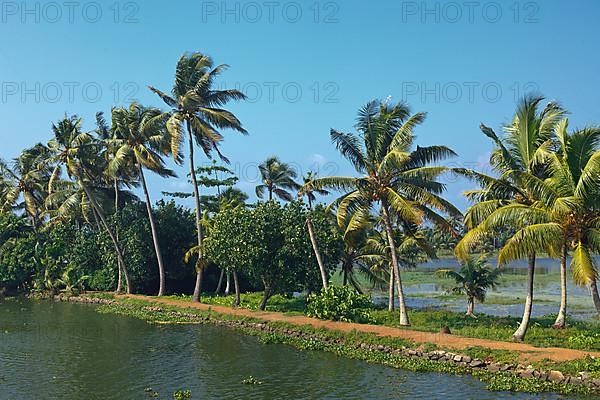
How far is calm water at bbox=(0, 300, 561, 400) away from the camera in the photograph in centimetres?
1692

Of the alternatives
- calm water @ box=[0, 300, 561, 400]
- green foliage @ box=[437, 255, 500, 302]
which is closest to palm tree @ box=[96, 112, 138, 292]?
calm water @ box=[0, 300, 561, 400]

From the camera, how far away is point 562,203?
17.7 metres

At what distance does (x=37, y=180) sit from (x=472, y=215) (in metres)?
42.1

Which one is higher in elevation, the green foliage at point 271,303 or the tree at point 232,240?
the tree at point 232,240

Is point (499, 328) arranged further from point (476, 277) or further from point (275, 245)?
point (275, 245)

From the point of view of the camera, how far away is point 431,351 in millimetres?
20406

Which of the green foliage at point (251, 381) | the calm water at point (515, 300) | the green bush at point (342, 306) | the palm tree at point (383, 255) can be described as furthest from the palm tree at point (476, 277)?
the green foliage at point (251, 381)

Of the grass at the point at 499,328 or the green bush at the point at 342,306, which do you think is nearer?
the grass at the point at 499,328

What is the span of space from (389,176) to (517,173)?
6140 mm

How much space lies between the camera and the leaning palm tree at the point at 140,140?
3838cm

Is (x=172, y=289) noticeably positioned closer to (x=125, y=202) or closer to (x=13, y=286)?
(x=125, y=202)

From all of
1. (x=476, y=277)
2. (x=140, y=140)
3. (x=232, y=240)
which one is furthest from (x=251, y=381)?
(x=140, y=140)

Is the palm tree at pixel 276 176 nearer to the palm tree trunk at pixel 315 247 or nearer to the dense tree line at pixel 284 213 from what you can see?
the dense tree line at pixel 284 213

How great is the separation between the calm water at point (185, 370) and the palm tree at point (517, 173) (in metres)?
5.31
